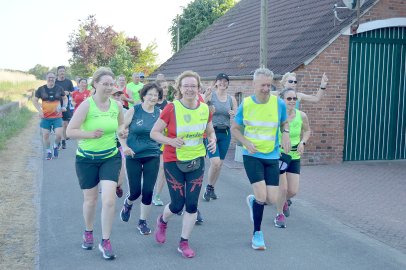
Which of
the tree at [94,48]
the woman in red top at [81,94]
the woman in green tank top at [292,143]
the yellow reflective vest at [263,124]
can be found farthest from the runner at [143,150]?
the tree at [94,48]

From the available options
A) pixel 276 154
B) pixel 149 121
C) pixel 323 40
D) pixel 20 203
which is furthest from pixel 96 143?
pixel 323 40

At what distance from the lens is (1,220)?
23.0ft

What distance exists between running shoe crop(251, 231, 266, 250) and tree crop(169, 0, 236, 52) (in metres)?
35.7

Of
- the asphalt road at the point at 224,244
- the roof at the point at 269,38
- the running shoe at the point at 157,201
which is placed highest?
the roof at the point at 269,38

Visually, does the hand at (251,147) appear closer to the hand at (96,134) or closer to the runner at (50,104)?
the hand at (96,134)

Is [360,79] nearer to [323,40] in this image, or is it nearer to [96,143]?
[323,40]

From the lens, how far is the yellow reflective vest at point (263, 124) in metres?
6.01

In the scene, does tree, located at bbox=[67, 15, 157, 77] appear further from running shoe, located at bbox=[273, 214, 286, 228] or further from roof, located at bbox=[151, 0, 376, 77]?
running shoe, located at bbox=[273, 214, 286, 228]

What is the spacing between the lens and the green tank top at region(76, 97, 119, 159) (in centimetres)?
556

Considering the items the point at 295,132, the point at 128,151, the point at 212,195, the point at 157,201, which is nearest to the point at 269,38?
the point at 212,195

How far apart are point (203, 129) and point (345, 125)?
8184 millimetres

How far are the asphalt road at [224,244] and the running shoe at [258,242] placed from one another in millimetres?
68

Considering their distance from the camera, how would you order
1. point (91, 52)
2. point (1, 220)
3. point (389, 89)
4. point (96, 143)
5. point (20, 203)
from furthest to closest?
point (91, 52) < point (389, 89) < point (20, 203) < point (1, 220) < point (96, 143)

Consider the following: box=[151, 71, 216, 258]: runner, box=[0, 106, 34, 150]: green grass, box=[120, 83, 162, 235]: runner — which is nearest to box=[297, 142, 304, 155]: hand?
box=[151, 71, 216, 258]: runner
